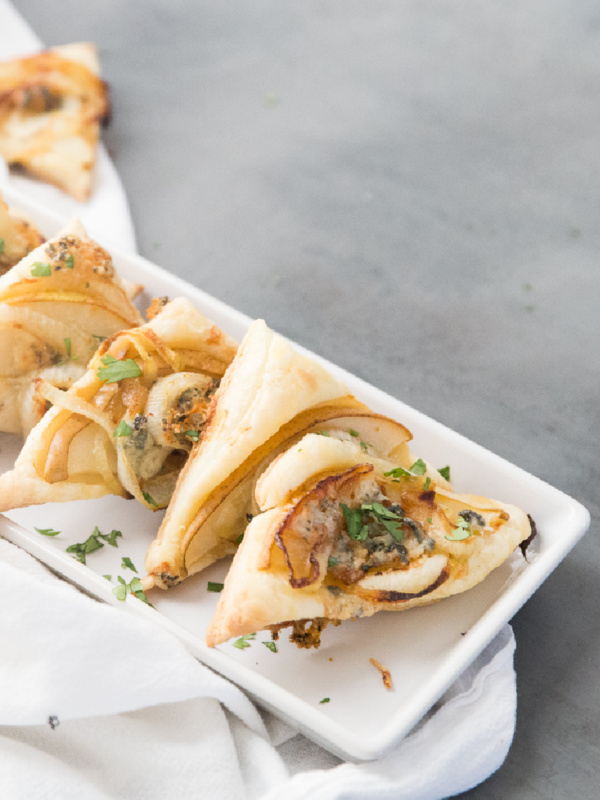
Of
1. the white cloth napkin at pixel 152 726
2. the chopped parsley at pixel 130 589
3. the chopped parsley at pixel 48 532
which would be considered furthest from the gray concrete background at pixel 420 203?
the chopped parsley at pixel 48 532

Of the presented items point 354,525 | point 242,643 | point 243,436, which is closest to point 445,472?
point 354,525

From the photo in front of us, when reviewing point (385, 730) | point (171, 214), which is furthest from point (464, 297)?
point (385, 730)

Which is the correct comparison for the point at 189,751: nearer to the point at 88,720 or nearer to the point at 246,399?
the point at 88,720

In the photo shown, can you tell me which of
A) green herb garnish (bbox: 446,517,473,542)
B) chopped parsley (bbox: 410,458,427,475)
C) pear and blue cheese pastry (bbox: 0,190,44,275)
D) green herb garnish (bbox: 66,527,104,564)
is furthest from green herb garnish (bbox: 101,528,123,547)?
pear and blue cheese pastry (bbox: 0,190,44,275)

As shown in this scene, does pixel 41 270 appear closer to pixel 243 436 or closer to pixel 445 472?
pixel 243 436

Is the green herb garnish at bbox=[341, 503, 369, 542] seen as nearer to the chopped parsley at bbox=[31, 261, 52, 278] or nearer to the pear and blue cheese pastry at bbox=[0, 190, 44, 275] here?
→ the chopped parsley at bbox=[31, 261, 52, 278]

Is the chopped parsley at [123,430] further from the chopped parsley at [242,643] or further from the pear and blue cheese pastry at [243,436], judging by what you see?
the chopped parsley at [242,643]
